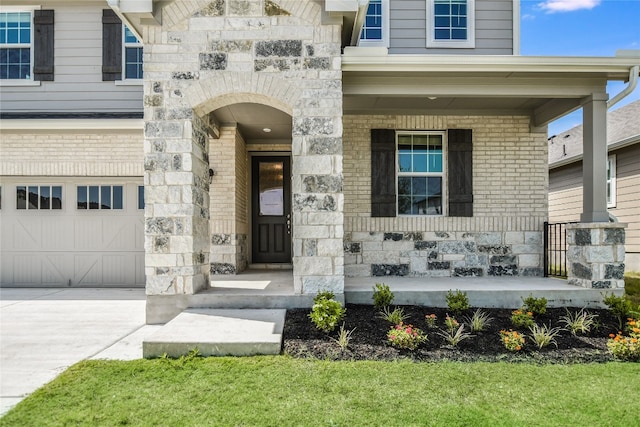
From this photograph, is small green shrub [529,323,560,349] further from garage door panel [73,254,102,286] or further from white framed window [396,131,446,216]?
garage door panel [73,254,102,286]

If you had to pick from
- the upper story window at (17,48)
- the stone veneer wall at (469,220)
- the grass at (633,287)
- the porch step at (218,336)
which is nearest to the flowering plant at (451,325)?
the porch step at (218,336)

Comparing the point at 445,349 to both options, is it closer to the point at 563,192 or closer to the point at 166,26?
the point at 166,26

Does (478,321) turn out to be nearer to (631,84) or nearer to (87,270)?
(631,84)

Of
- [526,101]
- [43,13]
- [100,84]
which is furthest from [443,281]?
[43,13]

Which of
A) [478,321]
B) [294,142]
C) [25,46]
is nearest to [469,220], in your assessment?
[478,321]

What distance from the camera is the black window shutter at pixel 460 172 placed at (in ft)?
22.4

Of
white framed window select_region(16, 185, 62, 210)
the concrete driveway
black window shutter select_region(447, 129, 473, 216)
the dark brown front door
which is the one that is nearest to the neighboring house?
black window shutter select_region(447, 129, 473, 216)

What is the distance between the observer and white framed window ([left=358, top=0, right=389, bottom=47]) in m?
7.06

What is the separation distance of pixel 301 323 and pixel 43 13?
7.51 metres

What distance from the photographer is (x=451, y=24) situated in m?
7.12

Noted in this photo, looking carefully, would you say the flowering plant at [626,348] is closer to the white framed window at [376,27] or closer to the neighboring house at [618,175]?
the white framed window at [376,27]

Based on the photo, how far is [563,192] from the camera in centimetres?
1159

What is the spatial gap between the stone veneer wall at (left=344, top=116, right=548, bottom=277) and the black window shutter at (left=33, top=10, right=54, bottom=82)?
220 inches

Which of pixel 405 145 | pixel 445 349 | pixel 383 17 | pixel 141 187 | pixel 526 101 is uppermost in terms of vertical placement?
pixel 383 17
